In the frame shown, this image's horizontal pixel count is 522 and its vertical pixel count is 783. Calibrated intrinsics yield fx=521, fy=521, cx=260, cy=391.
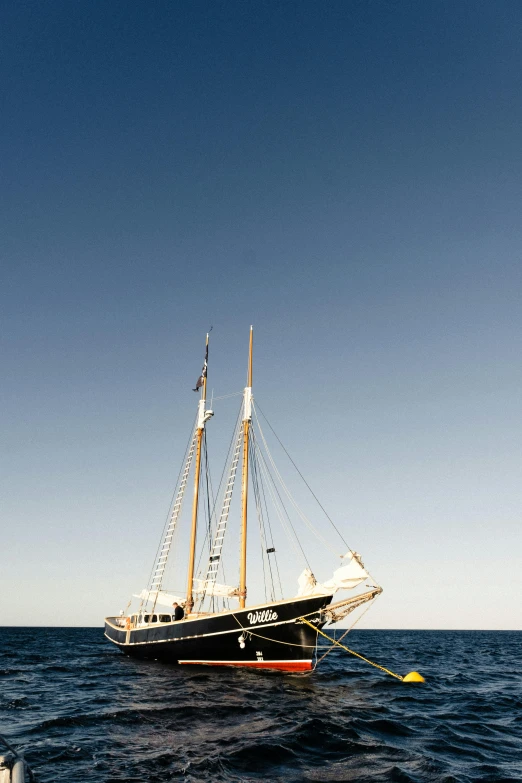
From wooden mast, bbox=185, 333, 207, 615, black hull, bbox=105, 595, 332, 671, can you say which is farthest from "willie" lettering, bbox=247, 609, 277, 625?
wooden mast, bbox=185, 333, 207, 615

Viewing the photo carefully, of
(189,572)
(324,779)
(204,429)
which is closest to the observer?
(324,779)

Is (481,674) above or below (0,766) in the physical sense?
below

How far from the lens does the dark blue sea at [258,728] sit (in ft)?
41.1

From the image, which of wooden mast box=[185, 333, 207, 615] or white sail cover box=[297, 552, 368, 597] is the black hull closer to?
white sail cover box=[297, 552, 368, 597]

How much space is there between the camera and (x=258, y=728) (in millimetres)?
16547

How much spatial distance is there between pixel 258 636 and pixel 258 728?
1318 cm

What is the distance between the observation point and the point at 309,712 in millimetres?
19281

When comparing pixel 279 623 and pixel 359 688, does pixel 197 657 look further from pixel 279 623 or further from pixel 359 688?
pixel 359 688

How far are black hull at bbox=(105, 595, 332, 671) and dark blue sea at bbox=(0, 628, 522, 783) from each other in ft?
3.08

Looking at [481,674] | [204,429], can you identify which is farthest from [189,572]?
[481,674]

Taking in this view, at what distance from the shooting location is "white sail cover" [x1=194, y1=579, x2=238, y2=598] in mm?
35531

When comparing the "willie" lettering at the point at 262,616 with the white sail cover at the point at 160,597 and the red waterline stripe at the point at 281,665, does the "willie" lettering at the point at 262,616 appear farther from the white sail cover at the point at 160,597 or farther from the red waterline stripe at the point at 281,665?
the white sail cover at the point at 160,597

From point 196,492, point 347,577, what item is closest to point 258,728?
point 347,577

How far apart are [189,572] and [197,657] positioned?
9.26 meters
